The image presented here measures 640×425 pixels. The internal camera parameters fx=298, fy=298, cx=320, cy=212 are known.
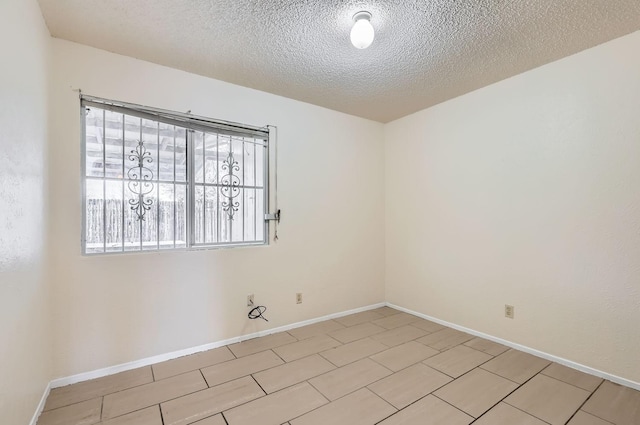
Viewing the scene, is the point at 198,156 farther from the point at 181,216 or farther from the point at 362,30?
the point at 362,30

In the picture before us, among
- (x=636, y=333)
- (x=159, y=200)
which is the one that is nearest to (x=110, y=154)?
(x=159, y=200)

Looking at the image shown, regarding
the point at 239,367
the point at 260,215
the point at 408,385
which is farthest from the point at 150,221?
the point at 408,385

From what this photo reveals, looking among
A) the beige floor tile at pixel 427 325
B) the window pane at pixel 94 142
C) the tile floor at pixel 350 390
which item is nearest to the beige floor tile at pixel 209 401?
the tile floor at pixel 350 390

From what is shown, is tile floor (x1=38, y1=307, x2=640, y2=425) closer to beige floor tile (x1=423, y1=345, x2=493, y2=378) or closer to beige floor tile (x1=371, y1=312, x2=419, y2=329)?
beige floor tile (x1=423, y1=345, x2=493, y2=378)

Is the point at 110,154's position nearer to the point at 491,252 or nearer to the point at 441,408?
the point at 441,408

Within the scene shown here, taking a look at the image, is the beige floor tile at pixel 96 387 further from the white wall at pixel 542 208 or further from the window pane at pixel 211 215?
the white wall at pixel 542 208

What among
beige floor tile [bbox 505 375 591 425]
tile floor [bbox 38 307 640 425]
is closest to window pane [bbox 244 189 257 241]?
tile floor [bbox 38 307 640 425]

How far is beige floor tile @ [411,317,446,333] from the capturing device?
3.10 meters

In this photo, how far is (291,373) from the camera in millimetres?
2236

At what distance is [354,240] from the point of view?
3650 millimetres

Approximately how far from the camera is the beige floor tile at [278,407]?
1.73 m

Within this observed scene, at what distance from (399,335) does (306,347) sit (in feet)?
3.11

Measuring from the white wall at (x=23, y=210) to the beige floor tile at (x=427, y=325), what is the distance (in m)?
3.07

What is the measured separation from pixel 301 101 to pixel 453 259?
2335mm
